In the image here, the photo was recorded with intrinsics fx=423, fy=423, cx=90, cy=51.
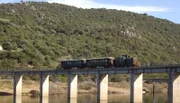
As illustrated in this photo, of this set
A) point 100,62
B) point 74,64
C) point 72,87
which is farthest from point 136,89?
point 74,64

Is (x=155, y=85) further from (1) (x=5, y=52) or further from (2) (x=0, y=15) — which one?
(2) (x=0, y=15)

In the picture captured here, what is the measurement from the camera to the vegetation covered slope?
134 m

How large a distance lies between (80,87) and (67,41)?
42.4 metres

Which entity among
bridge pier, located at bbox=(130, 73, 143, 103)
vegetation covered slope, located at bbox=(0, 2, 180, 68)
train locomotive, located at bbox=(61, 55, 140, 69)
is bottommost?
bridge pier, located at bbox=(130, 73, 143, 103)

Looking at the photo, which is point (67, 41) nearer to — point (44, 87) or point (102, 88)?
point (44, 87)

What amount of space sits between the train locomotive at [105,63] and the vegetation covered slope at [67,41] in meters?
35.7

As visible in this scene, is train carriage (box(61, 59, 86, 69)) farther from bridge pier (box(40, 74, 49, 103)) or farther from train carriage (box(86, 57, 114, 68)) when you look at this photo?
bridge pier (box(40, 74, 49, 103))

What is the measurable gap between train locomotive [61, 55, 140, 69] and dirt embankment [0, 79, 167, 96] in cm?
2079

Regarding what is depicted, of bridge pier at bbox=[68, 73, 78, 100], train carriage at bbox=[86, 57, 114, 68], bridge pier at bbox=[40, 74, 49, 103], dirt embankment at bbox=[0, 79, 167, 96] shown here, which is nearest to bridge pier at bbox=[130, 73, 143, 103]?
train carriage at bbox=[86, 57, 114, 68]

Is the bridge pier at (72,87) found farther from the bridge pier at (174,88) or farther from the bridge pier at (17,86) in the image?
the bridge pier at (174,88)

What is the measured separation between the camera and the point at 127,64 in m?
79.4

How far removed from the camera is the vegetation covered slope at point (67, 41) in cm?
13375

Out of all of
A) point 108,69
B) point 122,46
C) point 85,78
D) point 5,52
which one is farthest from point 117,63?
point 122,46

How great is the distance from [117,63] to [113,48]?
7272 centimetres
